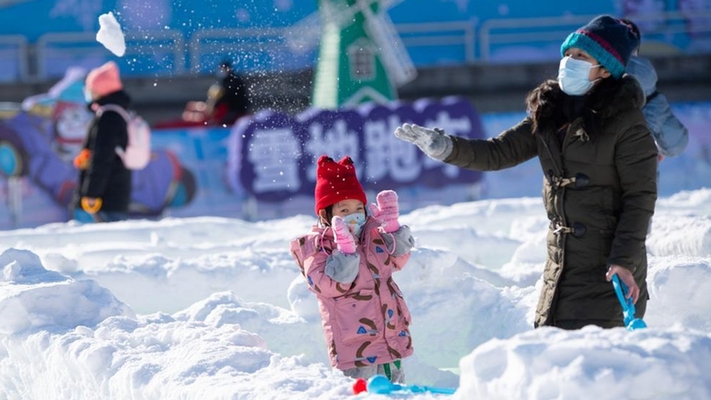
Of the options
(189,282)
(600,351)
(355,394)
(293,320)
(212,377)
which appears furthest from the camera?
(189,282)

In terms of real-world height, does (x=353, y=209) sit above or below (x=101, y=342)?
above

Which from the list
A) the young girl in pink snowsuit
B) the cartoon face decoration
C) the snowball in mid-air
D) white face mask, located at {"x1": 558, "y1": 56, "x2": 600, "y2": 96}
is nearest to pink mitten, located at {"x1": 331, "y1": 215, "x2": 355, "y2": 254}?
the young girl in pink snowsuit

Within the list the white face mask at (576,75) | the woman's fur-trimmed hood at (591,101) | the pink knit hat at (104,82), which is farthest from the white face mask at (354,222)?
the pink knit hat at (104,82)

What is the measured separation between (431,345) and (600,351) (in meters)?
3.21

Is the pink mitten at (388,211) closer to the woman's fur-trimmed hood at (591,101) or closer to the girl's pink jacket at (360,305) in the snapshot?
the girl's pink jacket at (360,305)

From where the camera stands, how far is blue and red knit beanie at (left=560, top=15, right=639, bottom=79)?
12.4ft

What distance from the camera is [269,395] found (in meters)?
3.33

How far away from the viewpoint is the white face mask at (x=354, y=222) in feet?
13.9

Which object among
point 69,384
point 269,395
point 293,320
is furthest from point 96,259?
point 269,395

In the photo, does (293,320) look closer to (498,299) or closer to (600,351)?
(498,299)

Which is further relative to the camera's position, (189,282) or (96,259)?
(96,259)

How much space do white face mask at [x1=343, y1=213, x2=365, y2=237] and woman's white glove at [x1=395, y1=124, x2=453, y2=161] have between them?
18.5 inches

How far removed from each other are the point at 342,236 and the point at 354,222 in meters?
0.21

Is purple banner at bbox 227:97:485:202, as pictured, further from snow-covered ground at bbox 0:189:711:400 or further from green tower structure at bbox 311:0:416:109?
snow-covered ground at bbox 0:189:711:400
